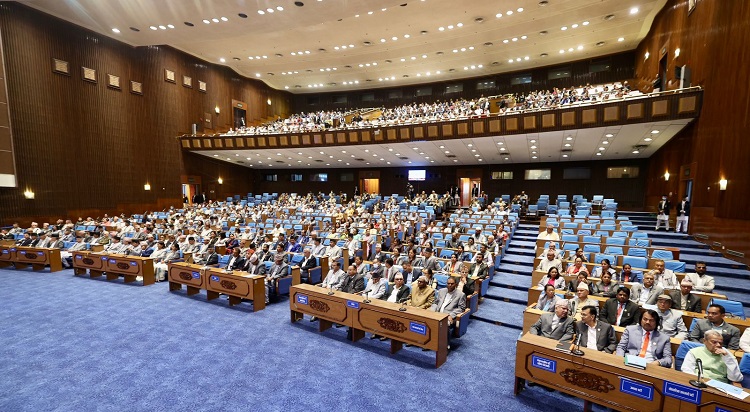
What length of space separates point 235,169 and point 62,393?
69.7 ft

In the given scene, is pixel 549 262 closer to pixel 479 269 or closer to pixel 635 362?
pixel 479 269

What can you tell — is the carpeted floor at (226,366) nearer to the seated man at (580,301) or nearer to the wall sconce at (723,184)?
the seated man at (580,301)

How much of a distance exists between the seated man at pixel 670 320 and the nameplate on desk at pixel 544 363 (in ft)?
6.26

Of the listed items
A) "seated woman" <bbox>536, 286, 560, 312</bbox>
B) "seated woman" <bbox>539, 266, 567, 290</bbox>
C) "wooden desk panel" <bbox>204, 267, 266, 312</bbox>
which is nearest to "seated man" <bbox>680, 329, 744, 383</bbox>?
"seated woman" <bbox>536, 286, 560, 312</bbox>

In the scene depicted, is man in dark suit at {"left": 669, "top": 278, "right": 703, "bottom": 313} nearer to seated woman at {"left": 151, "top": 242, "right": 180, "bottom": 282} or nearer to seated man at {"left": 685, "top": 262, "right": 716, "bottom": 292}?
seated man at {"left": 685, "top": 262, "right": 716, "bottom": 292}

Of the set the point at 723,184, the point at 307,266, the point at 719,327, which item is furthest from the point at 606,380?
the point at 723,184

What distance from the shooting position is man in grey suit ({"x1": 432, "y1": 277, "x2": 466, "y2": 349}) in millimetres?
4887

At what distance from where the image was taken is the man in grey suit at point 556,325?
12.9 feet

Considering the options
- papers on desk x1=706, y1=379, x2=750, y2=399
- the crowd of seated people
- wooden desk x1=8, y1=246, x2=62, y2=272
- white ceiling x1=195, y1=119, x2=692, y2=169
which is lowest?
wooden desk x1=8, y1=246, x2=62, y2=272

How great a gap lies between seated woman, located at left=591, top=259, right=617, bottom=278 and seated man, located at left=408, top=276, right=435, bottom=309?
Answer: 2847mm

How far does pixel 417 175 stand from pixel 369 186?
12.6ft

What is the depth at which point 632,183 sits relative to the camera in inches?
627

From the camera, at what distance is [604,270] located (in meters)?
5.38

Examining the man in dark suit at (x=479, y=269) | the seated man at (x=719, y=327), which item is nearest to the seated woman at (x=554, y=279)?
the man in dark suit at (x=479, y=269)
